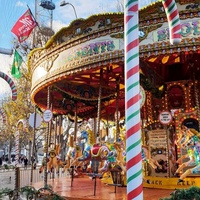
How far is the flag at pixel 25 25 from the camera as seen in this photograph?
14352 millimetres

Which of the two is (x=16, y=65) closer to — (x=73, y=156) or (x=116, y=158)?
(x=73, y=156)

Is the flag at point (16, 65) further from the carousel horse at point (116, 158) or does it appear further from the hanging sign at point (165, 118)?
the hanging sign at point (165, 118)

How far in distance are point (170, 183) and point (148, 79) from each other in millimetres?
3465

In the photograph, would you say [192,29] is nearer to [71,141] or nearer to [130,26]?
[130,26]

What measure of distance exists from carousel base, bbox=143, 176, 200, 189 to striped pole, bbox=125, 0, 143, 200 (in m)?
6.62

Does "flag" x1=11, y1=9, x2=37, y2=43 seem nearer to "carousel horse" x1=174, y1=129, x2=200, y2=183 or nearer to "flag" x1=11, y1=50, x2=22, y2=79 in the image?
"flag" x1=11, y1=50, x2=22, y2=79

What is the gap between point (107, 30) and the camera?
8320 millimetres

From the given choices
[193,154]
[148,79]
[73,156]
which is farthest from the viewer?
[73,156]

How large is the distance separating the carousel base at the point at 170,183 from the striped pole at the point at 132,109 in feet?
21.7

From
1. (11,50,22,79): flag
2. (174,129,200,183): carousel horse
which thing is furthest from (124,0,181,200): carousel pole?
(11,50,22,79): flag

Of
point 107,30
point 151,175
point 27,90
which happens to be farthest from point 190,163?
point 27,90

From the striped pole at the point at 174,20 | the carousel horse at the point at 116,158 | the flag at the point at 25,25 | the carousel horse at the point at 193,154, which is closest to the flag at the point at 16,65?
the flag at the point at 25,25

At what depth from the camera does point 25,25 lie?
14383 mm

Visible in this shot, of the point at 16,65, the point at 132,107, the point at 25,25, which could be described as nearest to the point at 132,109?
the point at 132,107
